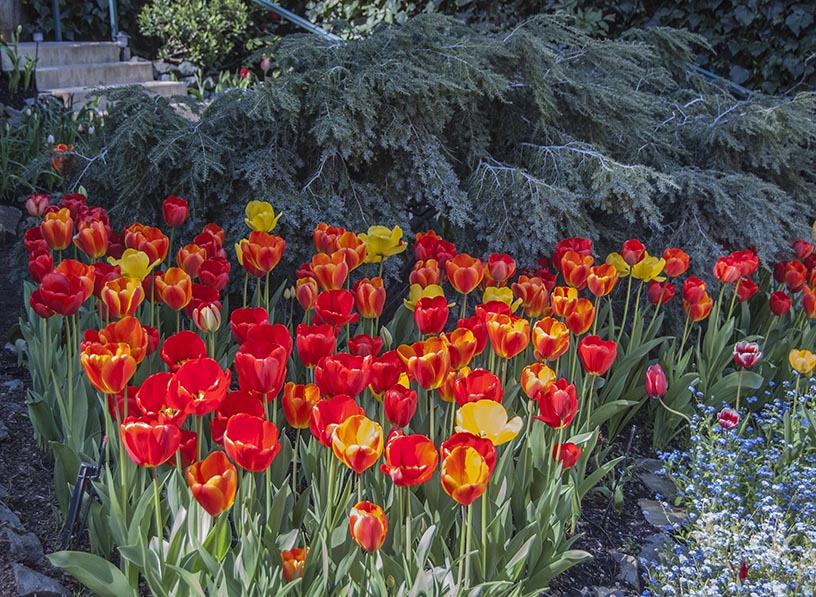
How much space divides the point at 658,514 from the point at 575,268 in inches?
30.5

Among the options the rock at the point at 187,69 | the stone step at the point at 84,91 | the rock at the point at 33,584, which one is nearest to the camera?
the rock at the point at 33,584

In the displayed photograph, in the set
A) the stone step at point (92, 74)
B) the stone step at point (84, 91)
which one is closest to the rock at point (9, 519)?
the stone step at point (84, 91)

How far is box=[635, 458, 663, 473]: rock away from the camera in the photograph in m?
2.69

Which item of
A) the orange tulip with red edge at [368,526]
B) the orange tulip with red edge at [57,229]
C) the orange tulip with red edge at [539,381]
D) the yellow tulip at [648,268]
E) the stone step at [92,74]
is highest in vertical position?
the stone step at [92,74]

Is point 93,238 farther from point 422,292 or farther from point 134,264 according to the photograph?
point 422,292

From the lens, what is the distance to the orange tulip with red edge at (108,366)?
4.94 feet

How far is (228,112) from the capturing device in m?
2.83

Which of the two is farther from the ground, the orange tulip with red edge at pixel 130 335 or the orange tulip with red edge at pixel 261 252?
the orange tulip with red edge at pixel 261 252

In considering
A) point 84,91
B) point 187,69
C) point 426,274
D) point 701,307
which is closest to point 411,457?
point 426,274

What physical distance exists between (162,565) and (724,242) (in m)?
2.37

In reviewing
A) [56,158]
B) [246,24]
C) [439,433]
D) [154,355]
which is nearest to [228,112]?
[56,158]

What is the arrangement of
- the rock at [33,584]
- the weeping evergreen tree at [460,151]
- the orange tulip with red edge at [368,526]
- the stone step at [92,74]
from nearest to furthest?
the orange tulip with red edge at [368,526] < the rock at [33,584] < the weeping evergreen tree at [460,151] < the stone step at [92,74]

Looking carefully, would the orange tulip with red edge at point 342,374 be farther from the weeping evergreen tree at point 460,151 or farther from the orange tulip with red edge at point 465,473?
the weeping evergreen tree at point 460,151

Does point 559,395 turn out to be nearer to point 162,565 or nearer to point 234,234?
point 162,565
